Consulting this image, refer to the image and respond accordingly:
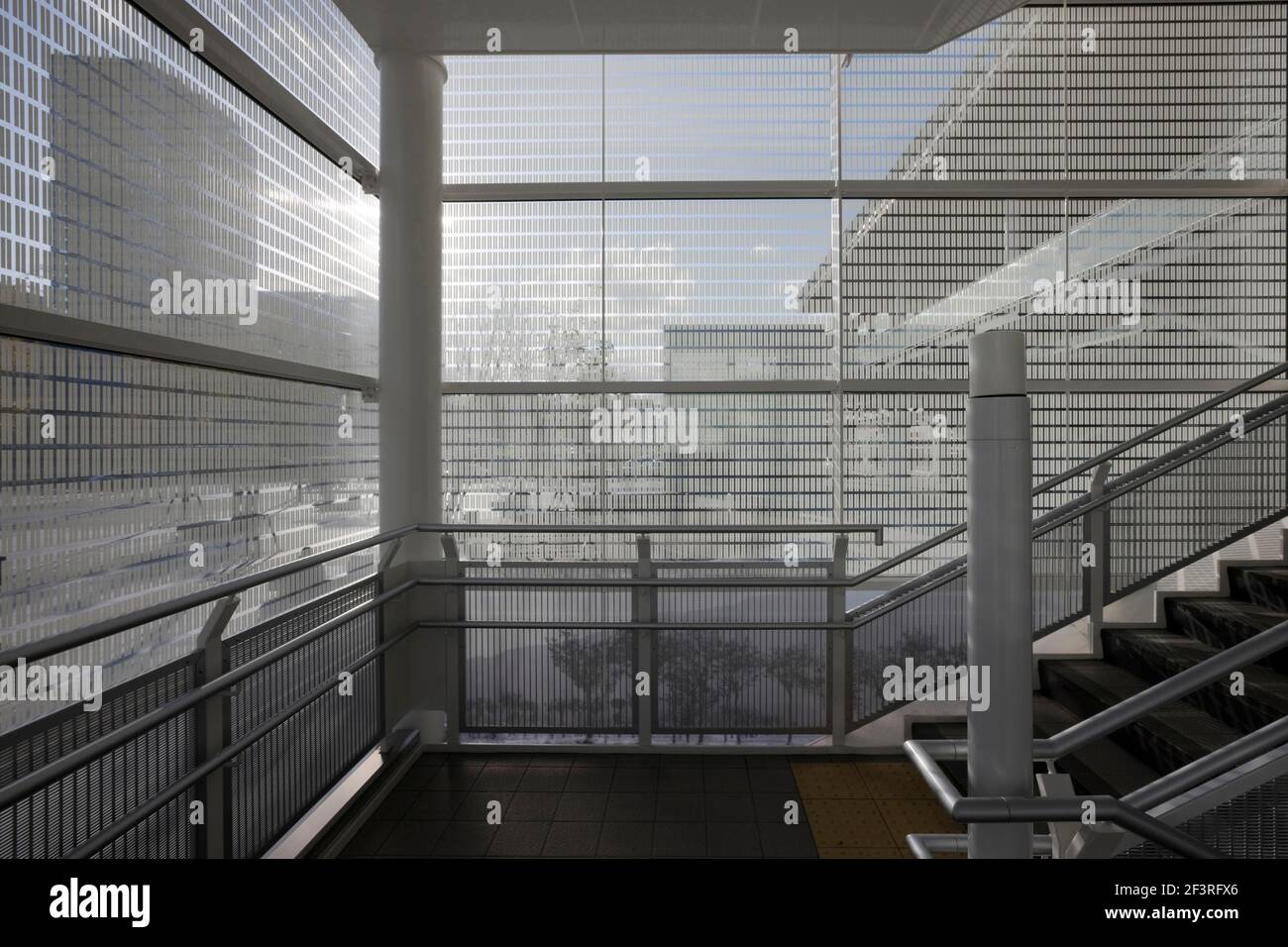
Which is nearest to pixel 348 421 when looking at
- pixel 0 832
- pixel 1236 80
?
pixel 0 832

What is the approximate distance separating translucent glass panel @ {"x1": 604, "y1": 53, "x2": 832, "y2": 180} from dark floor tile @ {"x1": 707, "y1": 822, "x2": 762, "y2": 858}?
338cm

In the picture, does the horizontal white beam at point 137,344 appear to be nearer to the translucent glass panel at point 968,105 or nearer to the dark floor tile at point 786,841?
the dark floor tile at point 786,841

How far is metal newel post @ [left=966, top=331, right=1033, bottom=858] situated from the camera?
1.55 metres

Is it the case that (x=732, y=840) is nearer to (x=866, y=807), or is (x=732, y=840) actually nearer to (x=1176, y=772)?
(x=866, y=807)

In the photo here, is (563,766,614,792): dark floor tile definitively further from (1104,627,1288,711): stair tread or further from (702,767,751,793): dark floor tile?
(1104,627,1288,711): stair tread

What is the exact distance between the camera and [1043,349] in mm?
4812

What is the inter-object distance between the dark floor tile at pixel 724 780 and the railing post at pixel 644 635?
15.0 inches

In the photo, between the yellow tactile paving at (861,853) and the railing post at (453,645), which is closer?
the yellow tactile paving at (861,853)

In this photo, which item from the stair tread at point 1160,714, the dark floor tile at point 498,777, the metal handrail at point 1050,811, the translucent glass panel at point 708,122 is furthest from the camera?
the translucent glass panel at point 708,122

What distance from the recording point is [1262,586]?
3947 mm

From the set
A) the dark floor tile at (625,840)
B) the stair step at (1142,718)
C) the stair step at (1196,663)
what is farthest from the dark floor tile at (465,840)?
the stair step at (1196,663)

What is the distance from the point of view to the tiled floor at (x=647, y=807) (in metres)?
3.28
